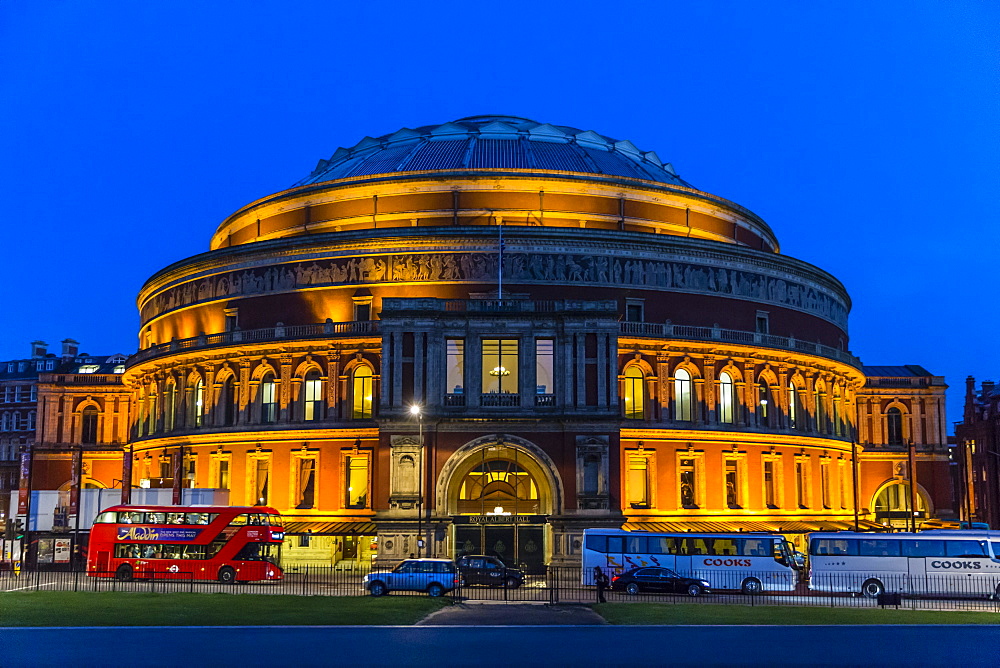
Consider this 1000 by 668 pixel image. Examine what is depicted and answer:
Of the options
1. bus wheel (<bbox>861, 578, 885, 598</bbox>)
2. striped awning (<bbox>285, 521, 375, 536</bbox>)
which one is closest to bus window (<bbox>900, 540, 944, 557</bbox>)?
bus wheel (<bbox>861, 578, 885, 598</bbox>)

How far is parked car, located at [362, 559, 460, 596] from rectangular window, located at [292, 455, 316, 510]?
765 inches

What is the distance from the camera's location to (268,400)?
213 feet

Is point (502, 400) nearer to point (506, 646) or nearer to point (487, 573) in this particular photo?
point (487, 573)

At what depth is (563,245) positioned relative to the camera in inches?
2474

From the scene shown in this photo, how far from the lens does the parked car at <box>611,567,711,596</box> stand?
45406 mm

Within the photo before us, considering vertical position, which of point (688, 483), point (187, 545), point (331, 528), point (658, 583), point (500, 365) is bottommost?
point (658, 583)

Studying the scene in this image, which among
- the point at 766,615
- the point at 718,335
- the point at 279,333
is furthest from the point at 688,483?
the point at 766,615

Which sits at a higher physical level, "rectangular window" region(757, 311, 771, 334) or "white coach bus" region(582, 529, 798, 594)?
"rectangular window" region(757, 311, 771, 334)

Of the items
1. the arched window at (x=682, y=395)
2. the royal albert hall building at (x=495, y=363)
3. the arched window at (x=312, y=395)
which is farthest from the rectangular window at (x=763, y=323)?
the arched window at (x=312, y=395)

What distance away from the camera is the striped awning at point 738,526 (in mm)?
58281

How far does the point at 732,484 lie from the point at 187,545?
29.6 metres

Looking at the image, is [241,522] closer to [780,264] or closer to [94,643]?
[94,643]

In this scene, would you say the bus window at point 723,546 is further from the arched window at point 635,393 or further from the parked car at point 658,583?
the arched window at point 635,393

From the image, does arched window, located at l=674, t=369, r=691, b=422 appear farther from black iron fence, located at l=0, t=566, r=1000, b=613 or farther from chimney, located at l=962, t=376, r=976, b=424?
chimney, located at l=962, t=376, r=976, b=424
